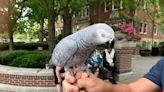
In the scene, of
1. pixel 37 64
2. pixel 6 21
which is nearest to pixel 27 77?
pixel 37 64

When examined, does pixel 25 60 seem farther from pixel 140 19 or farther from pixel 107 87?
pixel 140 19

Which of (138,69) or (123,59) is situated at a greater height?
(123,59)

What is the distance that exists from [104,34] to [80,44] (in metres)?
0.17

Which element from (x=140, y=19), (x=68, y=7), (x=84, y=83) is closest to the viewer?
(x=84, y=83)

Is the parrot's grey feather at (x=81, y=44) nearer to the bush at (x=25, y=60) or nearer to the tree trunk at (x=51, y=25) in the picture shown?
the bush at (x=25, y=60)

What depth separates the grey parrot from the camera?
1220 mm

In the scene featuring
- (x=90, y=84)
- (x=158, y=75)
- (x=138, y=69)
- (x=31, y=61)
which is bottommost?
(x=138, y=69)

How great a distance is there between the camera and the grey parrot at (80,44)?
122 cm

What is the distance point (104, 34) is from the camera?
124cm

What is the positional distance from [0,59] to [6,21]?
10125 millimetres

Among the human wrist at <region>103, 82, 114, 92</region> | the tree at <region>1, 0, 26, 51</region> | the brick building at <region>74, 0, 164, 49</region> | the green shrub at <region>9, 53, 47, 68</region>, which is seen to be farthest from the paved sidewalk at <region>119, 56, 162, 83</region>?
the brick building at <region>74, 0, 164, 49</region>

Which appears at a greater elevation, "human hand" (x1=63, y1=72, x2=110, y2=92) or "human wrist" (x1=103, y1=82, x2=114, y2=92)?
"human hand" (x1=63, y1=72, x2=110, y2=92)

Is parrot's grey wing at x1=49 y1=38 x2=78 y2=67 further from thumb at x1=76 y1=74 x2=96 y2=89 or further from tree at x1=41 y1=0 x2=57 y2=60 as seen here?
tree at x1=41 y1=0 x2=57 y2=60

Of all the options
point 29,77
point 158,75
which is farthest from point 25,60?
point 158,75
